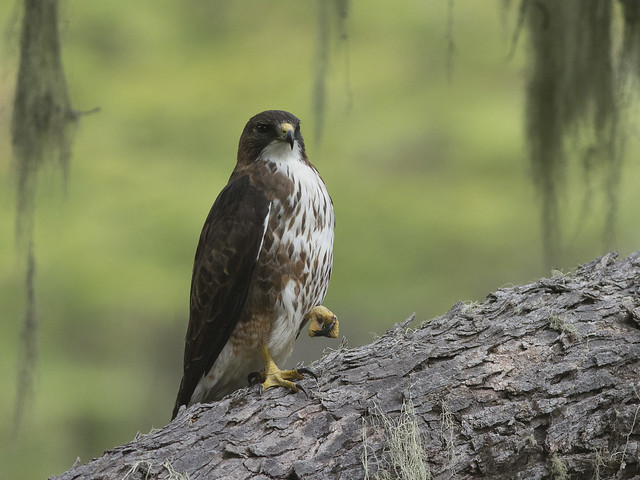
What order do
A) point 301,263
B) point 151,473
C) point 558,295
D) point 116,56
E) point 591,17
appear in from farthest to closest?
1. point 116,56
2. point 591,17
3. point 301,263
4. point 558,295
5. point 151,473

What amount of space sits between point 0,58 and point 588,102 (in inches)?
177

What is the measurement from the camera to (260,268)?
3.15 meters

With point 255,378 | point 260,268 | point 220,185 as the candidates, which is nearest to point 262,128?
point 260,268

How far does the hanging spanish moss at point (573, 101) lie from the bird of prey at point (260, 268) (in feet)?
3.66

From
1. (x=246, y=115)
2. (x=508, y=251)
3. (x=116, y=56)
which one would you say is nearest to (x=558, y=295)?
(x=508, y=251)

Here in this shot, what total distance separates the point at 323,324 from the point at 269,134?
77 cm

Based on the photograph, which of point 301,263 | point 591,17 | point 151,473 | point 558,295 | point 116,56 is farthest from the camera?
point 116,56

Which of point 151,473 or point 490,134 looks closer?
point 151,473

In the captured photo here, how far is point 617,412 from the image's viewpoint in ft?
7.91

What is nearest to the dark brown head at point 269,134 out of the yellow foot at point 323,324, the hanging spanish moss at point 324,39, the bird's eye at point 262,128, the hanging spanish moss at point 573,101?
the bird's eye at point 262,128

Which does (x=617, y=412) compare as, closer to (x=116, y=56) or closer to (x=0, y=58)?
(x=0, y=58)

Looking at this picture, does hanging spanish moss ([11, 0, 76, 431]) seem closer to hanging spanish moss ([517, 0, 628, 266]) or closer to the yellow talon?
the yellow talon

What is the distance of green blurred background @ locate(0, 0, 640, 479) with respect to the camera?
20.0 feet

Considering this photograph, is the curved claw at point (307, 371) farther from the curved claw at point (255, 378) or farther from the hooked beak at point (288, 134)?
the hooked beak at point (288, 134)
